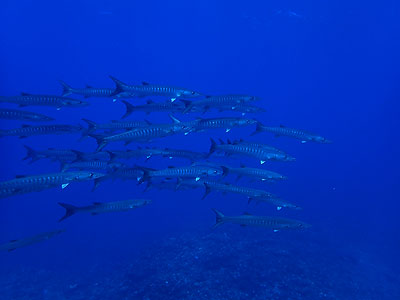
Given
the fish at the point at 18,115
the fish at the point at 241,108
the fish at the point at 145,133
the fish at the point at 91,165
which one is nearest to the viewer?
the fish at the point at 145,133

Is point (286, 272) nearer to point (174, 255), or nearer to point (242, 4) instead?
point (174, 255)

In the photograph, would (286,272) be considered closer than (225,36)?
Yes

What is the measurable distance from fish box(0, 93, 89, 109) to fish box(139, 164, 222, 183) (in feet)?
13.4

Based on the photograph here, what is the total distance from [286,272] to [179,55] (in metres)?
93.0

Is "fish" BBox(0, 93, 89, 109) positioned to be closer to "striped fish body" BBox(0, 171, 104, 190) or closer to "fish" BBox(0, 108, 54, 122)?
"fish" BBox(0, 108, 54, 122)

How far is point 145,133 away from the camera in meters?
10.0

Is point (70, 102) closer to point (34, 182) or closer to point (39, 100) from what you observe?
point (39, 100)

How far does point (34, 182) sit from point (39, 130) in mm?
4422

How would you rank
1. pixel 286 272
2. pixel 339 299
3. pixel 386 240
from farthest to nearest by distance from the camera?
pixel 386 240, pixel 286 272, pixel 339 299

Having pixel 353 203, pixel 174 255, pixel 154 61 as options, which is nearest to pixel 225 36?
pixel 154 61

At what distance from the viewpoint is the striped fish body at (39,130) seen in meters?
11.0

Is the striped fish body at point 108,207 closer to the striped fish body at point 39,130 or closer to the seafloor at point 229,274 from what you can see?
the striped fish body at point 39,130

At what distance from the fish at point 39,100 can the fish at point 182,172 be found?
4.09 metres

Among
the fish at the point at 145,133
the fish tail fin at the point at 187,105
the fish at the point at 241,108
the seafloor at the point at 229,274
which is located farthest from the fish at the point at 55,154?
the seafloor at the point at 229,274
